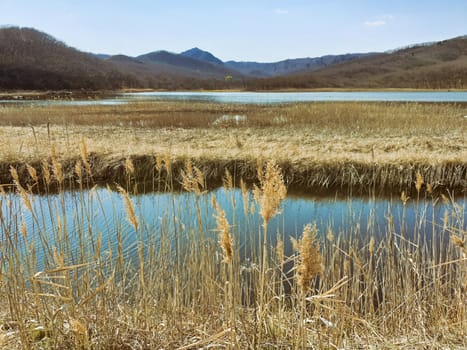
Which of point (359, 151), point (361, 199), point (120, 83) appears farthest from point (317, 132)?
point (120, 83)

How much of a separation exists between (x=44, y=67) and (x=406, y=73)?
5004 inches

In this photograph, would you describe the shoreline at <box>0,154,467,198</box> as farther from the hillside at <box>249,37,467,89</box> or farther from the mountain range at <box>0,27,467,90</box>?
the hillside at <box>249,37,467,89</box>

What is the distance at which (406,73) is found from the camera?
12138 cm

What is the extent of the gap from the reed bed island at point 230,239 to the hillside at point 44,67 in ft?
297

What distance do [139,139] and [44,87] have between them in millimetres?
100637

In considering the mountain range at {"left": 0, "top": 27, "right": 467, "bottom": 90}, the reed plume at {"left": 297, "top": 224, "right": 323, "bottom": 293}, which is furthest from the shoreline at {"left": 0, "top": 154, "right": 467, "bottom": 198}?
the mountain range at {"left": 0, "top": 27, "right": 467, "bottom": 90}

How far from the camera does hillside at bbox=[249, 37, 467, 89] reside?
10430cm

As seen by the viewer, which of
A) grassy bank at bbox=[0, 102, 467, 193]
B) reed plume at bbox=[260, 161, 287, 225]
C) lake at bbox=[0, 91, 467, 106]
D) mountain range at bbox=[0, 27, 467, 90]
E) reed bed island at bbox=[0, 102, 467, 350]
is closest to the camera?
reed plume at bbox=[260, 161, 287, 225]

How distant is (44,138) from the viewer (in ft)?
46.5

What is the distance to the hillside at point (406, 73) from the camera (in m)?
104

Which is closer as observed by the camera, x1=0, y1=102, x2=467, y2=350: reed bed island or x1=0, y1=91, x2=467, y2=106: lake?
x1=0, y1=102, x2=467, y2=350: reed bed island

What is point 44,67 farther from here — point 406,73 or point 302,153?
point 302,153

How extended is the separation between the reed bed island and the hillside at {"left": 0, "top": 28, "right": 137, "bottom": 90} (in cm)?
9060

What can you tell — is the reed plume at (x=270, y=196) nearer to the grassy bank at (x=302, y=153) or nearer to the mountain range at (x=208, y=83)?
the grassy bank at (x=302, y=153)
